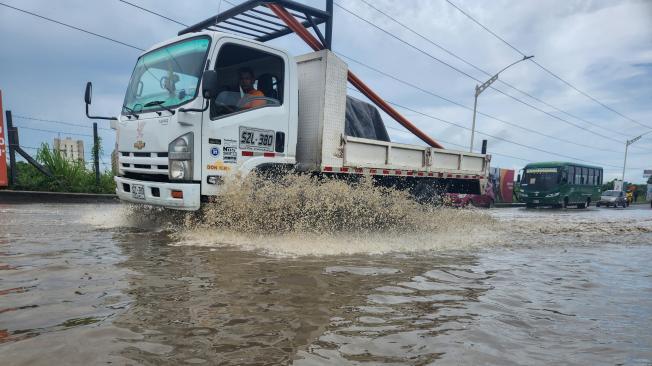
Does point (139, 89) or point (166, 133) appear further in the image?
point (139, 89)

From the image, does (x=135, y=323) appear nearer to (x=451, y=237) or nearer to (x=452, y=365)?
(x=452, y=365)

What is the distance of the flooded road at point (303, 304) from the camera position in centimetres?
206

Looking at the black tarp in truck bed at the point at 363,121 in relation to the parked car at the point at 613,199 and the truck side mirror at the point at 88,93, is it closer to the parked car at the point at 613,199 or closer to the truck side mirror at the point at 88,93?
the truck side mirror at the point at 88,93

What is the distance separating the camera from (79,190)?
12.2 metres

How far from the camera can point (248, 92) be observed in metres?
5.91

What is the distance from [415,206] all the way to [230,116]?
12.4ft

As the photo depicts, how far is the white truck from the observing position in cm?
523

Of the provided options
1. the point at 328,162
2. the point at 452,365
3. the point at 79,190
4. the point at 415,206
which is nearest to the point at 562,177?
the point at 415,206

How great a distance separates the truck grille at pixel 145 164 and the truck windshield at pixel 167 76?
2.08 ft

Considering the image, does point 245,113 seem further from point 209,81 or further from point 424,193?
point 424,193

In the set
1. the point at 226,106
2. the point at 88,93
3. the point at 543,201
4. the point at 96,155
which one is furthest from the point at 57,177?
the point at 543,201

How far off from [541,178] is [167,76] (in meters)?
25.3

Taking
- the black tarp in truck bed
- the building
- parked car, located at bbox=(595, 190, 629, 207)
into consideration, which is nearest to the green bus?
parked car, located at bbox=(595, 190, 629, 207)

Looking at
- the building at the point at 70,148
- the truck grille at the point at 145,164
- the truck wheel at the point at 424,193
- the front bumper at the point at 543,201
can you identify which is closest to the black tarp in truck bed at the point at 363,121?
the truck wheel at the point at 424,193
